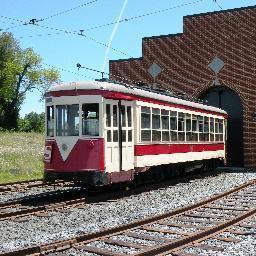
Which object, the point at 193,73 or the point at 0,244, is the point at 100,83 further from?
the point at 193,73

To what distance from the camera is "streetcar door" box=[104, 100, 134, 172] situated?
12.9m

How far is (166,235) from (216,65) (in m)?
20.5

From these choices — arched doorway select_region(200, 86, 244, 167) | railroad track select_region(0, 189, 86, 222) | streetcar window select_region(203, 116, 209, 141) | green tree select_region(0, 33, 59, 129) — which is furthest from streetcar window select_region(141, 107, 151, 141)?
green tree select_region(0, 33, 59, 129)

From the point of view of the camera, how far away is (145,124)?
14.7 metres

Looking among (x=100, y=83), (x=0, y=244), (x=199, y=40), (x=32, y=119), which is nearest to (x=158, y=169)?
(x=100, y=83)

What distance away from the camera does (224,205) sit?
40.4 feet


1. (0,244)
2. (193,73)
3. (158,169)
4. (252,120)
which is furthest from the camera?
(193,73)

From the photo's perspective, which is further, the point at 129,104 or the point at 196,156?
the point at 196,156

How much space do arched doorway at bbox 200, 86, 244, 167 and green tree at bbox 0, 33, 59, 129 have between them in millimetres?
42176

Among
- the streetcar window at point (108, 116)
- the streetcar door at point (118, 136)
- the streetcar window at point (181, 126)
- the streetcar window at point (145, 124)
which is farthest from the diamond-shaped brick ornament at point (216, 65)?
the streetcar window at point (108, 116)

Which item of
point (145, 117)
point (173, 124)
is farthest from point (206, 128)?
point (145, 117)

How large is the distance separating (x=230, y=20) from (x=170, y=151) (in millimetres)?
13336

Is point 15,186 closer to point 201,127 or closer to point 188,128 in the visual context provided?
point 188,128

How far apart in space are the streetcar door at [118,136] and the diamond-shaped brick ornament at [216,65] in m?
14.9
